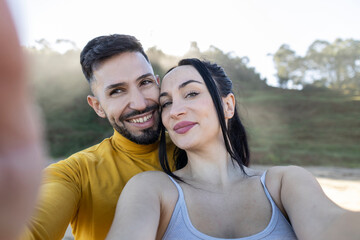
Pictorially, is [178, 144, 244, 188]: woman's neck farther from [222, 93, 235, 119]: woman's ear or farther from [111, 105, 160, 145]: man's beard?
[111, 105, 160, 145]: man's beard

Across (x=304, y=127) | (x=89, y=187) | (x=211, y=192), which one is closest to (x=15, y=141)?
(x=211, y=192)

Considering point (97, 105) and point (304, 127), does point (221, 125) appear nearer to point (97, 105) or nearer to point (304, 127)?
point (97, 105)

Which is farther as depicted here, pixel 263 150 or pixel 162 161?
pixel 263 150

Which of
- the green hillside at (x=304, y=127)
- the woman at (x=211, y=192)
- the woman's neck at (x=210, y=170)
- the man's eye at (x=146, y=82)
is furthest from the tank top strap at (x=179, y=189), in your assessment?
the green hillside at (x=304, y=127)

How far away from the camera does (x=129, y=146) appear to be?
7.46 feet

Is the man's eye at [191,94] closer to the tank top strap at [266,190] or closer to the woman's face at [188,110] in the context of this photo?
the woman's face at [188,110]

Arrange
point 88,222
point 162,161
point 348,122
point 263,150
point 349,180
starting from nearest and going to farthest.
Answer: point 88,222, point 162,161, point 349,180, point 263,150, point 348,122

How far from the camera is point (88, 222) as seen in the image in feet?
6.44

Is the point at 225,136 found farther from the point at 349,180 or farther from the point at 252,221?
the point at 349,180

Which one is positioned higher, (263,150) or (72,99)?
(72,99)

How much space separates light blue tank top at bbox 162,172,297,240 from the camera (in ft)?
5.17

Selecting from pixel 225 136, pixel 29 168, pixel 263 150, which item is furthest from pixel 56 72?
pixel 29 168

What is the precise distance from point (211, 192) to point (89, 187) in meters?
0.76

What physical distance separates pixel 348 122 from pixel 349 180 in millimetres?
8430
